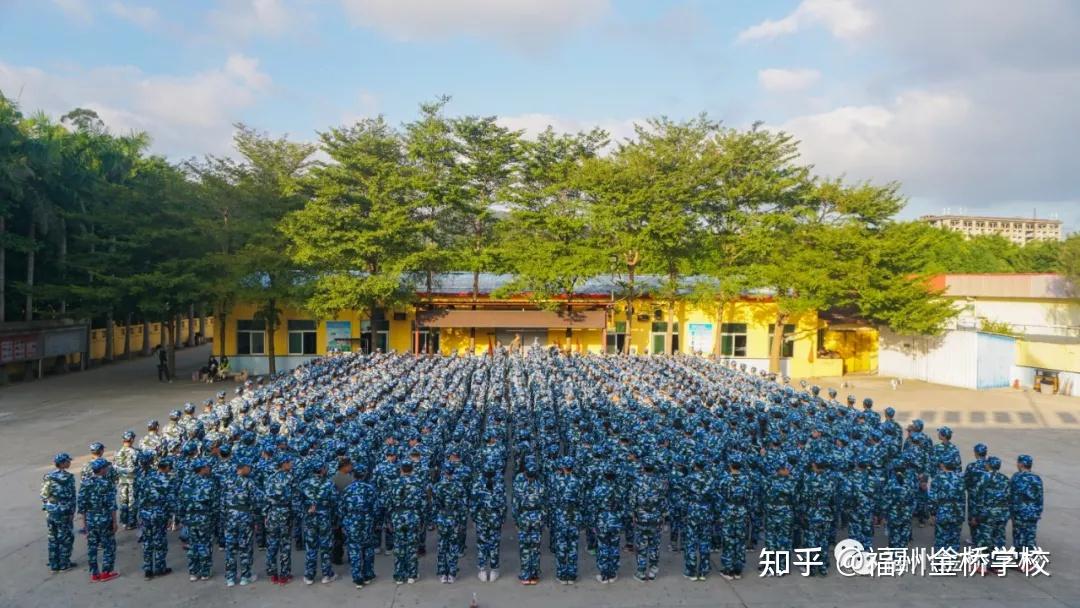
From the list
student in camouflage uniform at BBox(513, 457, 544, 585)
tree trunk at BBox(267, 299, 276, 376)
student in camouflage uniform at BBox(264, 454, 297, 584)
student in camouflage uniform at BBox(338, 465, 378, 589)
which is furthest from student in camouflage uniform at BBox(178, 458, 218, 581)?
tree trunk at BBox(267, 299, 276, 376)

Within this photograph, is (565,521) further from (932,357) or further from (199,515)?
(932,357)

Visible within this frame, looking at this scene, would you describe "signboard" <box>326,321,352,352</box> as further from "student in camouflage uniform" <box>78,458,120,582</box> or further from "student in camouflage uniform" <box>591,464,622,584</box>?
"student in camouflage uniform" <box>591,464,622,584</box>

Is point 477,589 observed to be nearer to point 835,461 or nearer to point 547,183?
point 835,461

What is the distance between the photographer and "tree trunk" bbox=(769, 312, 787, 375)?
99.7 feet

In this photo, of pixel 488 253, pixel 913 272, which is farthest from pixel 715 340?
pixel 488 253

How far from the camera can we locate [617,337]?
32.5m

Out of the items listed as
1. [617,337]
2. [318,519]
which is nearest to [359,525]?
[318,519]

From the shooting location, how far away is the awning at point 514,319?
2917 centimetres

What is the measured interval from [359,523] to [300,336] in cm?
2374

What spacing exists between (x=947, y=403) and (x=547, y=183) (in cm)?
1861

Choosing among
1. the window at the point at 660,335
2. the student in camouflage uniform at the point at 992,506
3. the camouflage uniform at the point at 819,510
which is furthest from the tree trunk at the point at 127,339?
the student in camouflage uniform at the point at 992,506

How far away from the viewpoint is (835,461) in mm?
9914

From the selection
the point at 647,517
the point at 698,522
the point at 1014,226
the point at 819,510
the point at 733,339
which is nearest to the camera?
the point at 647,517

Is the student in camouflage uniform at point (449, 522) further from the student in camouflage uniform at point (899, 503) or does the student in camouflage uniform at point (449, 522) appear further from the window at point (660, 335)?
the window at point (660, 335)
